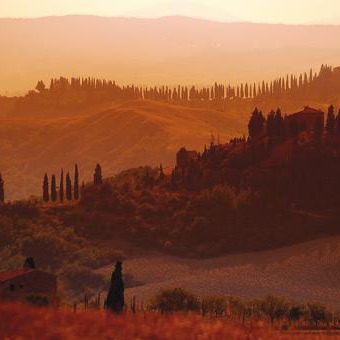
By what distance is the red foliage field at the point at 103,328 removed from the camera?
58.9 feet

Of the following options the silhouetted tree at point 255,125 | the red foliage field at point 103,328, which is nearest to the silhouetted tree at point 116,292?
the red foliage field at point 103,328

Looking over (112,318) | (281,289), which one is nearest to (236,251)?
(281,289)

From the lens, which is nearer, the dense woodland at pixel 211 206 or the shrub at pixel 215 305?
the shrub at pixel 215 305

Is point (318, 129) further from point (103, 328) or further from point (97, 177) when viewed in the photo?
point (103, 328)

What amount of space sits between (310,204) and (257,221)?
7.89 metres

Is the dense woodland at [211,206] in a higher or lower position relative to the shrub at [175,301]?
lower

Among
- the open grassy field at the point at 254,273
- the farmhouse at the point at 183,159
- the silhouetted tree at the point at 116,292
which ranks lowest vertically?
the open grassy field at the point at 254,273

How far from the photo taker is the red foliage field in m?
17.9

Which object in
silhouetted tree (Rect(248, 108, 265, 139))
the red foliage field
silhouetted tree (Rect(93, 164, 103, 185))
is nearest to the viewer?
the red foliage field

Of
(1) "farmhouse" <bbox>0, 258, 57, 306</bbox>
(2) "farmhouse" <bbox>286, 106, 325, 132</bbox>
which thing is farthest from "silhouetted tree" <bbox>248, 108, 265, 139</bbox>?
(1) "farmhouse" <bbox>0, 258, 57, 306</bbox>

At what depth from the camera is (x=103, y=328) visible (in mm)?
19422

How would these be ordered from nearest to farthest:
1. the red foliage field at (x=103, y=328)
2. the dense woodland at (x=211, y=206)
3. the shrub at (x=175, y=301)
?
1. the red foliage field at (x=103, y=328)
2. the shrub at (x=175, y=301)
3. the dense woodland at (x=211, y=206)

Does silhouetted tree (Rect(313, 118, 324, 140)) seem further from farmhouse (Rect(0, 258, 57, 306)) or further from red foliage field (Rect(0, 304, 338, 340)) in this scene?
red foliage field (Rect(0, 304, 338, 340))

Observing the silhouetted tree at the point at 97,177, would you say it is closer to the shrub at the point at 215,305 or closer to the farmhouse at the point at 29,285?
the shrub at the point at 215,305
